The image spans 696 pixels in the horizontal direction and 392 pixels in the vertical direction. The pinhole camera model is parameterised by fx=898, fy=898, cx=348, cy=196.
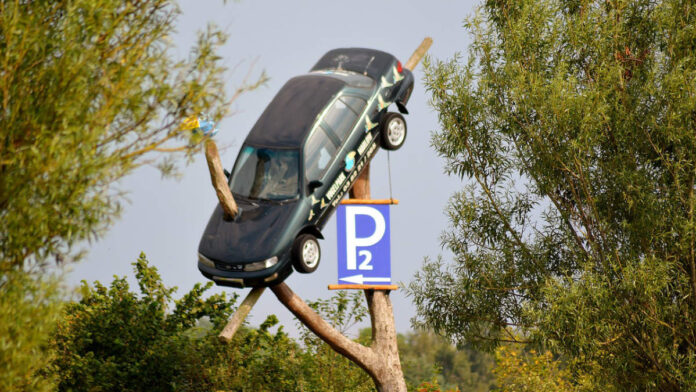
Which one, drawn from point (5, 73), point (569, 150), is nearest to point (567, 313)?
point (569, 150)

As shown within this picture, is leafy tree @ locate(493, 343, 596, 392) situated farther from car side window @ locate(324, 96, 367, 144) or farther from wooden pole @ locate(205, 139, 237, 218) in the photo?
wooden pole @ locate(205, 139, 237, 218)

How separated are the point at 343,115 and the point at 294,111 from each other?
87cm

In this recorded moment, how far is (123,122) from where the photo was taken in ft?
36.0

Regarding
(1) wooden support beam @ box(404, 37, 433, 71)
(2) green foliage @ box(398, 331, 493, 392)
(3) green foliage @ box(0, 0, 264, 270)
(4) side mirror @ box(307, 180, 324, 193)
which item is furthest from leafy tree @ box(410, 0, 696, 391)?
(2) green foliage @ box(398, 331, 493, 392)

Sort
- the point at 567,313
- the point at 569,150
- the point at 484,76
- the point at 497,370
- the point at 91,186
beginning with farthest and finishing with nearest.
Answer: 1. the point at 497,370
2. the point at 484,76
3. the point at 569,150
4. the point at 567,313
5. the point at 91,186

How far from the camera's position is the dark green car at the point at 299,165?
14516 millimetres

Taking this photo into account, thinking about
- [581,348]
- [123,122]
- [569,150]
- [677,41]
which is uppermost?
[677,41]

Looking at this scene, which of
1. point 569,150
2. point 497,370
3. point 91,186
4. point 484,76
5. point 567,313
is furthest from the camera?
point 497,370

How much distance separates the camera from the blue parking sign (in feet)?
54.3

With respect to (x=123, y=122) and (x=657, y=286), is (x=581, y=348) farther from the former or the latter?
(x=123, y=122)

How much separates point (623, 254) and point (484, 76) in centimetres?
438

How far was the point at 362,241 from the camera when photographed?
654 inches

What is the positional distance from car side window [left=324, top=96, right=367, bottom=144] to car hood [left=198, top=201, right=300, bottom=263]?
1700 mm

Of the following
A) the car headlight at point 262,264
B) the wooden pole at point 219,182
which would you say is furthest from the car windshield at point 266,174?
the car headlight at point 262,264
